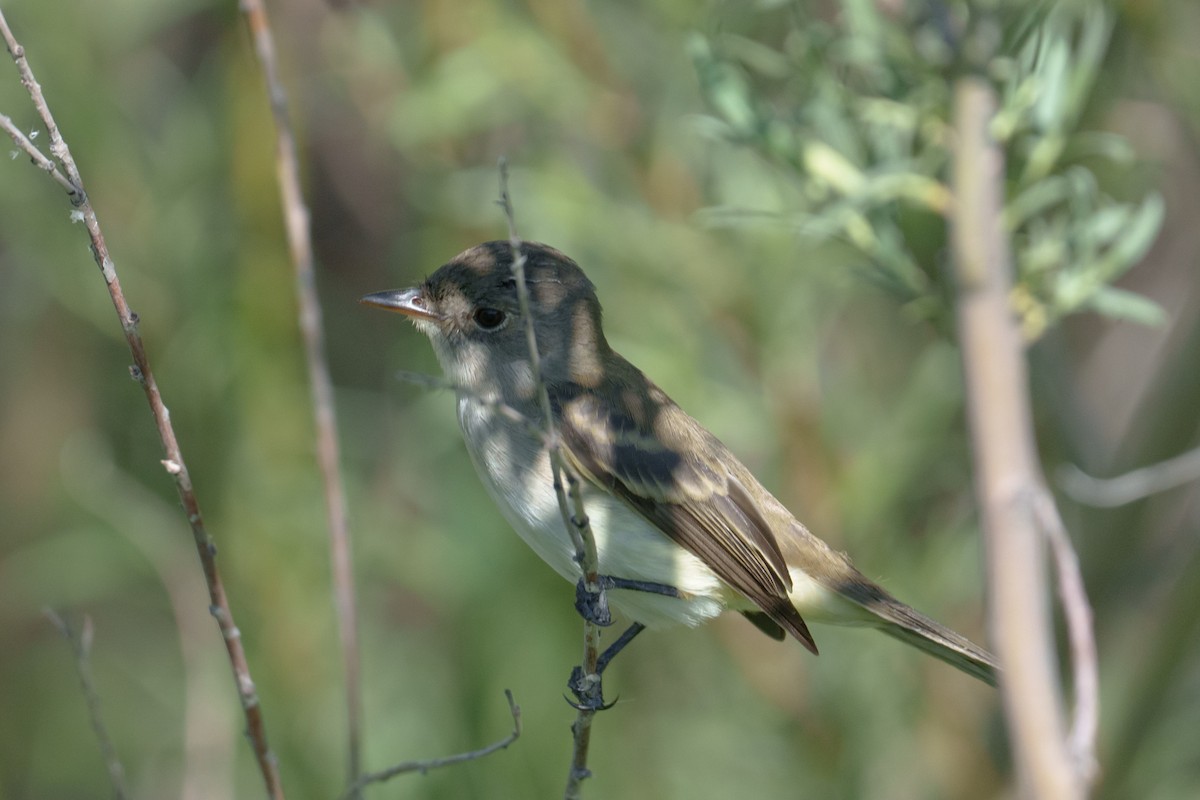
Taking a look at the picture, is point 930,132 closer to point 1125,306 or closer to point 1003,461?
point 1125,306

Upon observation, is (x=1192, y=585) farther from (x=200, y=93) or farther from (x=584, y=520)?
(x=200, y=93)

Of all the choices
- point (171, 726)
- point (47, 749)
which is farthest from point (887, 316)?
point (47, 749)

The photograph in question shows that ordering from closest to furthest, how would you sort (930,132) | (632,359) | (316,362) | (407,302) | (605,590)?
(316,362) < (930,132) < (605,590) < (407,302) < (632,359)

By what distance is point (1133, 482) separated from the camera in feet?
8.50

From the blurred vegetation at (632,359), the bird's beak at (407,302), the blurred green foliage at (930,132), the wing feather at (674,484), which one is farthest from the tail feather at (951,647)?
the bird's beak at (407,302)

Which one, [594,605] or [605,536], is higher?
[594,605]

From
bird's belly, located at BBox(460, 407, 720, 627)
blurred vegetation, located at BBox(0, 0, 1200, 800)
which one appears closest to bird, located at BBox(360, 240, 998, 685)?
bird's belly, located at BBox(460, 407, 720, 627)

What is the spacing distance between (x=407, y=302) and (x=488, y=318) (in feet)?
0.64

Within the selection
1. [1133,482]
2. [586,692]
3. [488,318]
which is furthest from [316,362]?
[1133,482]

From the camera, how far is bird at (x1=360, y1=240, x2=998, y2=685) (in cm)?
275

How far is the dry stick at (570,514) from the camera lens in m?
1.80

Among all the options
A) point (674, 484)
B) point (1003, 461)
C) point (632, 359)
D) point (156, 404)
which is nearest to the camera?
point (156, 404)

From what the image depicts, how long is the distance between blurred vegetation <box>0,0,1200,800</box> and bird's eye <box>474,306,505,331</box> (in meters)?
0.42

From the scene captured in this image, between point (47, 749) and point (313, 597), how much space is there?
1364mm
